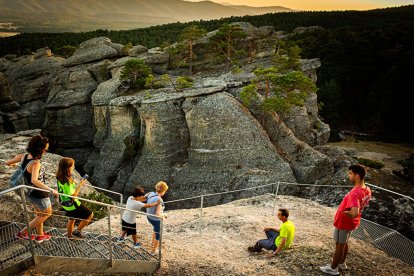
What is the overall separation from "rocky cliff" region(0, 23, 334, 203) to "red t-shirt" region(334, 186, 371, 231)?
19095mm

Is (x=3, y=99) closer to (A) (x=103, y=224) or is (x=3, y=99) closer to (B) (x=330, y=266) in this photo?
(A) (x=103, y=224)

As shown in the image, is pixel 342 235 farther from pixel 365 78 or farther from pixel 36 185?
pixel 365 78

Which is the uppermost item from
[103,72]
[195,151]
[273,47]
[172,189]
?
[273,47]

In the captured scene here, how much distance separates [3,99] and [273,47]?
3625cm

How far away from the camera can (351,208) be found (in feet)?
28.2

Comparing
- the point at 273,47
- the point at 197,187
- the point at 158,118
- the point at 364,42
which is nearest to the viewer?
the point at 197,187

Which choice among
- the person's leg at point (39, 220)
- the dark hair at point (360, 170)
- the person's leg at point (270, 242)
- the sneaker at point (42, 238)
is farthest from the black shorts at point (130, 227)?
the dark hair at point (360, 170)

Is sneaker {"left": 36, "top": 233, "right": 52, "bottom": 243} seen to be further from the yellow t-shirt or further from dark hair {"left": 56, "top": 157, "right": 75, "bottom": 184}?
the yellow t-shirt

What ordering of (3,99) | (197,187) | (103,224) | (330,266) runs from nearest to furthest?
(330,266)
(103,224)
(197,187)
(3,99)

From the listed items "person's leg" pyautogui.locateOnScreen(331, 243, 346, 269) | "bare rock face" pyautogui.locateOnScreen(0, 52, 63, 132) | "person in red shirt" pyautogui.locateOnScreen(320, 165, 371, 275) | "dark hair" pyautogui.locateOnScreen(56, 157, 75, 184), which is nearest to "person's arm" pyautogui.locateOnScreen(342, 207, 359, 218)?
"person in red shirt" pyautogui.locateOnScreen(320, 165, 371, 275)

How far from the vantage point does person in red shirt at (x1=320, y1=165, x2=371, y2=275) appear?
859 centimetres

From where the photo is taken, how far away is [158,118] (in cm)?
3256

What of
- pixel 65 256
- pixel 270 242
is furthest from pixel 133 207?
pixel 270 242

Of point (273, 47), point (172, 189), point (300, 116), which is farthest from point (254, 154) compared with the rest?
point (273, 47)
